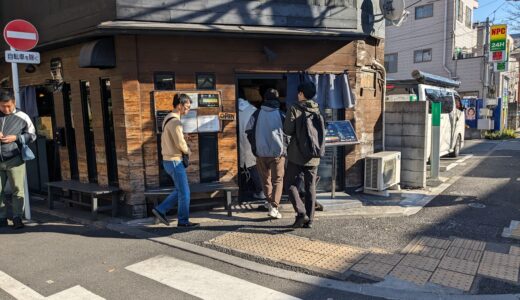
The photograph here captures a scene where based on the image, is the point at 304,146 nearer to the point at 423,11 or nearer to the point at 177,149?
the point at 177,149

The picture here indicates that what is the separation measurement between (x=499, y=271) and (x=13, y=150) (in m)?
6.48

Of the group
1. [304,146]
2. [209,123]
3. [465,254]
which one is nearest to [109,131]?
[209,123]

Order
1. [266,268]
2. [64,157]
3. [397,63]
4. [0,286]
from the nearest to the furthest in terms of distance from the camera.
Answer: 1. [0,286]
2. [266,268]
3. [64,157]
4. [397,63]

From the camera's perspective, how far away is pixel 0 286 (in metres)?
3.99

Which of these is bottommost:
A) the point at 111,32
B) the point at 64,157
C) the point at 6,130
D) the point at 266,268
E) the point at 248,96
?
the point at 266,268

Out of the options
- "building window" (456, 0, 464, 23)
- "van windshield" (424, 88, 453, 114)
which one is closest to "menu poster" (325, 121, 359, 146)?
"van windshield" (424, 88, 453, 114)

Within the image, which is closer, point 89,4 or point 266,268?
point 266,268

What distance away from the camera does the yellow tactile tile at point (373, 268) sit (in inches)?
161

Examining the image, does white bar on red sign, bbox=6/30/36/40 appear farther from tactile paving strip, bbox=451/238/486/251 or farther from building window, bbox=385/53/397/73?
building window, bbox=385/53/397/73

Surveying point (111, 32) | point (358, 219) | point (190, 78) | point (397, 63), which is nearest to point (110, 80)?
point (111, 32)

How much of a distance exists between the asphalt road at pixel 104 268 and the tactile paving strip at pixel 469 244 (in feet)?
6.61

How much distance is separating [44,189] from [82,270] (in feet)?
15.5

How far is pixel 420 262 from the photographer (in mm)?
4387

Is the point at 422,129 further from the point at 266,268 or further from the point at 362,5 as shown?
the point at 266,268
